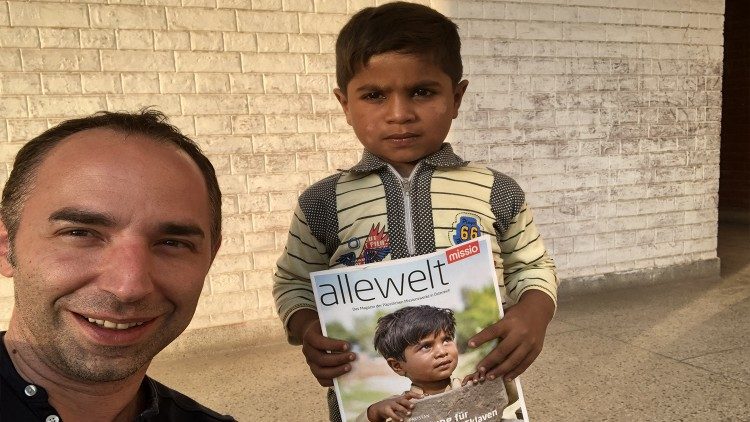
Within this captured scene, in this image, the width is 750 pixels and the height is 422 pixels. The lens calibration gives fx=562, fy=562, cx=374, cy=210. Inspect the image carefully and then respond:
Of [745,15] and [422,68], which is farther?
[745,15]

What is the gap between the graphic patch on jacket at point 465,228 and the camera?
1.53 meters

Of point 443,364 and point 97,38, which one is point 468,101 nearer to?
point 97,38

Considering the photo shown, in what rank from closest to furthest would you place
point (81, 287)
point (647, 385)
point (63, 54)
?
point (81, 287) → point (647, 385) → point (63, 54)

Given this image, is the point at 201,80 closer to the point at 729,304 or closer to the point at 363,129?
the point at 363,129

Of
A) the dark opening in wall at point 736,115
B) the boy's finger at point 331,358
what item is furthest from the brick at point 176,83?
the dark opening in wall at point 736,115

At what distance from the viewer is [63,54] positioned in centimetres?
372

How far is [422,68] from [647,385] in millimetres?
2888

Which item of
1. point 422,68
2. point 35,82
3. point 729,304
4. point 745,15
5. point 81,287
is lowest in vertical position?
point 729,304

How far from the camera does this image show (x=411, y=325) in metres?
1.35

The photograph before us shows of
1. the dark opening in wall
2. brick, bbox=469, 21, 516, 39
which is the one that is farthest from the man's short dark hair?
the dark opening in wall

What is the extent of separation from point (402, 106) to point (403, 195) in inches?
9.7

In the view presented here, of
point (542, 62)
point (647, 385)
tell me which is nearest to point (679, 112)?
point (542, 62)

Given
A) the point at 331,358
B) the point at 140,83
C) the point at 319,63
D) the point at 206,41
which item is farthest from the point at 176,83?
the point at 331,358

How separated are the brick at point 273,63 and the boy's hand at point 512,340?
3.28 m
